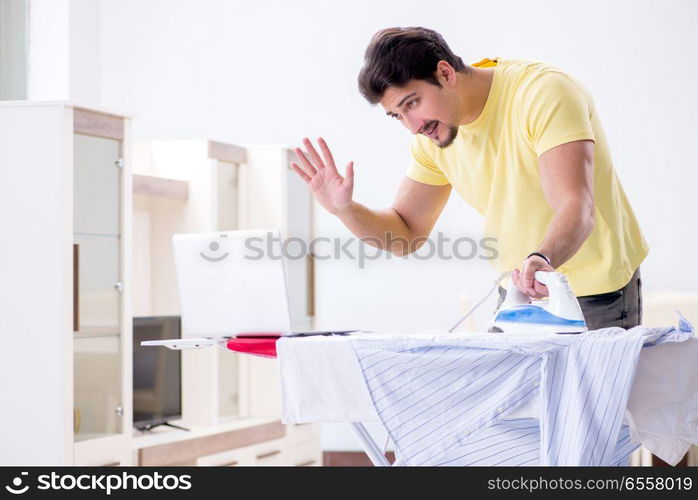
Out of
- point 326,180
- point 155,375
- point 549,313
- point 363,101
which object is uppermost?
point 363,101

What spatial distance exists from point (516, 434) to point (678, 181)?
276 cm

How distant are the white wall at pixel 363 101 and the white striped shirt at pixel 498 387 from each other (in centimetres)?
280

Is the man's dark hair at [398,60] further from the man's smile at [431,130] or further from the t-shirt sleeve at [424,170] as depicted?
the t-shirt sleeve at [424,170]

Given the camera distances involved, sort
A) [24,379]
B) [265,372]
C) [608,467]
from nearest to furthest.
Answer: [608,467] < [24,379] < [265,372]

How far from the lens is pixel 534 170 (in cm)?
195

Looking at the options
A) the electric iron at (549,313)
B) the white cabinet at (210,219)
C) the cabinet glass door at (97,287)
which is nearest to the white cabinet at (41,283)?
the cabinet glass door at (97,287)

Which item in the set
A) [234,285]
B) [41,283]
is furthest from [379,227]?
[41,283]

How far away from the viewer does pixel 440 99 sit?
1978 mm

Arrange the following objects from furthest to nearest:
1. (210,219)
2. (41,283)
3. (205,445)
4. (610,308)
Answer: (210,219) < (205,445) < (41,283) < (610,308)

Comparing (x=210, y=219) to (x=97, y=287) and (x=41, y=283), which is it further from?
(x=41, y=283)

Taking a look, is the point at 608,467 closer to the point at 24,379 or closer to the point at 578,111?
the point at 578,111

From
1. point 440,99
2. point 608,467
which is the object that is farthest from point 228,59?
point 608,467

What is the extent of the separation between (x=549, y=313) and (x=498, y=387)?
7.0 inches

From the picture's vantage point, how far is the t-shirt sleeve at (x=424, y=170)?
2252 millimetres
